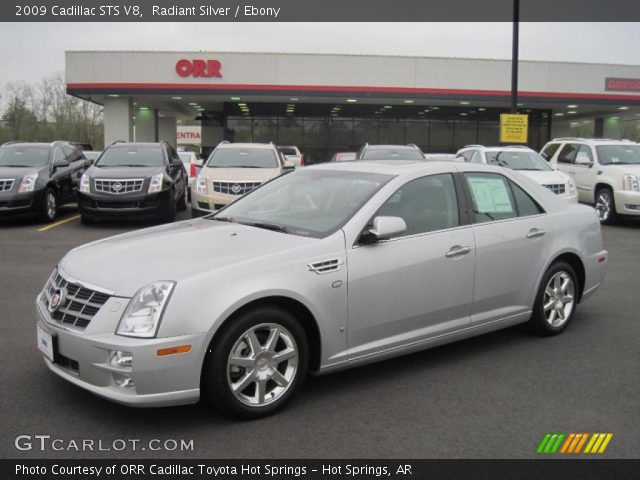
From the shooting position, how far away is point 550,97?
31.5m

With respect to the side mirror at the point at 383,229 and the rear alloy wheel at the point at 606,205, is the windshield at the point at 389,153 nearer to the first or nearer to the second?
the rear alloy wheel at the point at 606,205

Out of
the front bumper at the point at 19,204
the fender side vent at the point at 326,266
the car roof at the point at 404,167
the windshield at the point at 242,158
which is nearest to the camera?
the fender side vent at the point at 326,266

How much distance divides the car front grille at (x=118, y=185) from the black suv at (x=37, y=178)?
1.32 meters

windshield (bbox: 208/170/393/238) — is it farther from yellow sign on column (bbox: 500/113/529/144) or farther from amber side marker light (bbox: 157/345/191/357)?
yellow sign on column (bbox: 500/113/529/144)

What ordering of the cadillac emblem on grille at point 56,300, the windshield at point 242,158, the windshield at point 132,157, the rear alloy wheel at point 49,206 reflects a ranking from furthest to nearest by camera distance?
1. the windshield at point 132,157
2. the windshield at point 242,158
3. the rear alloy wheel at point 49,206
4. the cadillac emblem on grille at point 56,300

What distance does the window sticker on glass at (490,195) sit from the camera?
515 centimetres

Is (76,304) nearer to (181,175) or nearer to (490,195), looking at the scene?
(490,195)

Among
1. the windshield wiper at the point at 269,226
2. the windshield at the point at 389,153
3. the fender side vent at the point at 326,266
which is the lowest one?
the fender side vent at the point at 326,266

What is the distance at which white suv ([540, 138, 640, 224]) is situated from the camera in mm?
13609

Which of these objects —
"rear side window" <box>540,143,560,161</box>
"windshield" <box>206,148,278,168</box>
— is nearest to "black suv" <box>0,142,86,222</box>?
"windshield" <box>206,148,278,168</box>

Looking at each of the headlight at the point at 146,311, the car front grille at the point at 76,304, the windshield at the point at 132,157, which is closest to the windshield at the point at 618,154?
the windshield at the point at 132,157

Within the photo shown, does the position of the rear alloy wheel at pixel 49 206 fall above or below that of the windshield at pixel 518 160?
below

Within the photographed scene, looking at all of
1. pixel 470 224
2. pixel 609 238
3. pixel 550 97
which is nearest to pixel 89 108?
pixel 550 97
